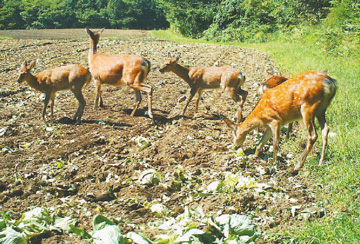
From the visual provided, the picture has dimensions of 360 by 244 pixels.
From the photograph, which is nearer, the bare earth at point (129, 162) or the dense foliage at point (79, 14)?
the bare earth at point (129, 162)

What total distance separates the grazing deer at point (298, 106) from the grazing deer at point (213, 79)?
5.56 ft

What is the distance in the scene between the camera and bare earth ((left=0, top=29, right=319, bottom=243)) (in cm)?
480

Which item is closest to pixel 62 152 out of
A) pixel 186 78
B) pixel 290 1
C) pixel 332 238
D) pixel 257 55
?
pixel 186 78

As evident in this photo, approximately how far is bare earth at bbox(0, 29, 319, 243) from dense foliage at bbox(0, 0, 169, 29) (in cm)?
4188

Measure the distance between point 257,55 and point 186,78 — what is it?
8.19 metres

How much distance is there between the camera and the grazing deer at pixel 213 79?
8328 mm

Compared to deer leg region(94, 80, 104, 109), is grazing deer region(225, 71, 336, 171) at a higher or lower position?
higher

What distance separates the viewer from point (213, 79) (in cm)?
867

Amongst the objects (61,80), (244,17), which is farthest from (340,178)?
(244,17)

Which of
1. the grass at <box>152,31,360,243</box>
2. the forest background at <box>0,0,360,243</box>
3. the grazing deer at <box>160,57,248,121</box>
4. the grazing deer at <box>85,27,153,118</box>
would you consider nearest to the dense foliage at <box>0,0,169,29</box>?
the forest background at <box>0,0,360,243</box>

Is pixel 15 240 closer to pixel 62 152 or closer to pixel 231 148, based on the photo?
pixel 62 152

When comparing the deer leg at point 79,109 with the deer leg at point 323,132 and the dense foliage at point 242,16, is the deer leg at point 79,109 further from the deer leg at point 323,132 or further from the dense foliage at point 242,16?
the dense foliage at point 242,16

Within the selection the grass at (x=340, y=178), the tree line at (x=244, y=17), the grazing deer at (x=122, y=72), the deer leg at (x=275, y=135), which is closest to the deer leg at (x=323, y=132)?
the grass at (x=340, y=178)

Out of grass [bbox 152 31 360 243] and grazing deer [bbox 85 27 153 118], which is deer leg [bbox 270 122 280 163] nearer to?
grass [bbox 152 31 360 243]
